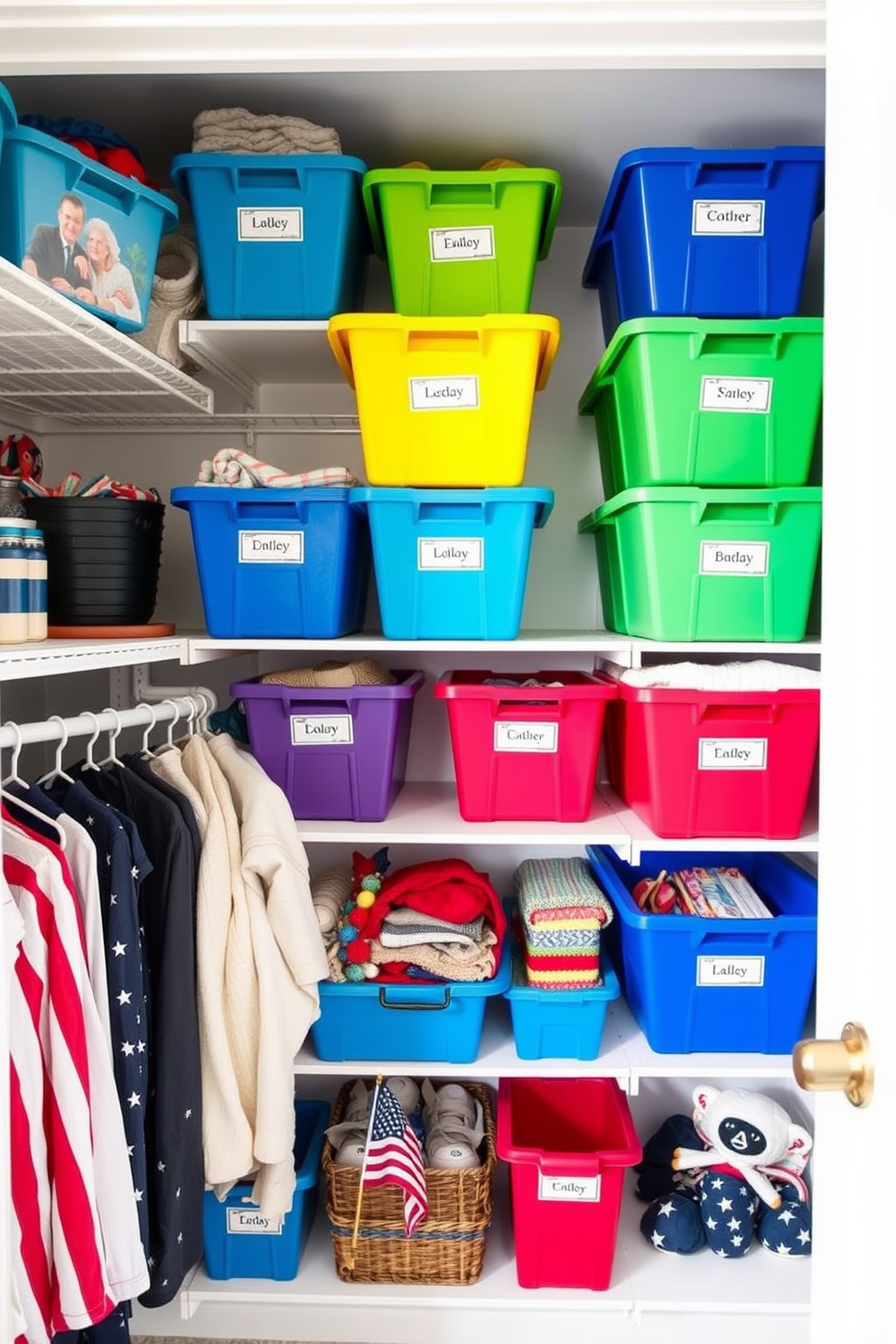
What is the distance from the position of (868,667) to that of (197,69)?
125cm

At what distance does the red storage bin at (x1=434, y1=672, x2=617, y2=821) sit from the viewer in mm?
1774

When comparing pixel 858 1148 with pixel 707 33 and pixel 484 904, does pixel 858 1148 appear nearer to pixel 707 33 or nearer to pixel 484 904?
pixel 484 904

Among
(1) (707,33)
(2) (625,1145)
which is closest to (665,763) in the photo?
(2) (625,1145)

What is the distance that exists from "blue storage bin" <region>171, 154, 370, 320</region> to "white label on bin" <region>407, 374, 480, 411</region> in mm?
250

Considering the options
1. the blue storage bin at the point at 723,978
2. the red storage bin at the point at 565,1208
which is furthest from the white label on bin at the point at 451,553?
the red storage bin at the point at 565,1208

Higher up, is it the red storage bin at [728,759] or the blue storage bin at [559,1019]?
the red storage bin at [728,759]

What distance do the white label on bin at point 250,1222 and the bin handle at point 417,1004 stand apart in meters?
0.48

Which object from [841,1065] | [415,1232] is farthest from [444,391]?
[415,1232]

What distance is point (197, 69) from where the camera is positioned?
131cm

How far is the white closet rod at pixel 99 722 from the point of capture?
3.83ft

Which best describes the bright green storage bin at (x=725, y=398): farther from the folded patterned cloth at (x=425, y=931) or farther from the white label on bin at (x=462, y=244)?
the folded patterned cloth at (x=425, y=931)

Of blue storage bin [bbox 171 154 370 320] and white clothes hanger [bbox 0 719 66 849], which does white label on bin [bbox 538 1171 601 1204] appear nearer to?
white clothes hanger [bbox 0 719 66 849]

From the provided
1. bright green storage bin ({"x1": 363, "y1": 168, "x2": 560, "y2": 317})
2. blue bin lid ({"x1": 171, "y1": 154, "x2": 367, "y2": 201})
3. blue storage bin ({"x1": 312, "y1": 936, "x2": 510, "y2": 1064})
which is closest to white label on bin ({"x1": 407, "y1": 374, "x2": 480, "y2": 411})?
bright green storage bin ({"x1": 363, "y1": 168, "x2": 560, "y2": 317})

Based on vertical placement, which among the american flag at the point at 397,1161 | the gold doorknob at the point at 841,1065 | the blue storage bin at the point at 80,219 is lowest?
the american flag at the point at 397,1161
